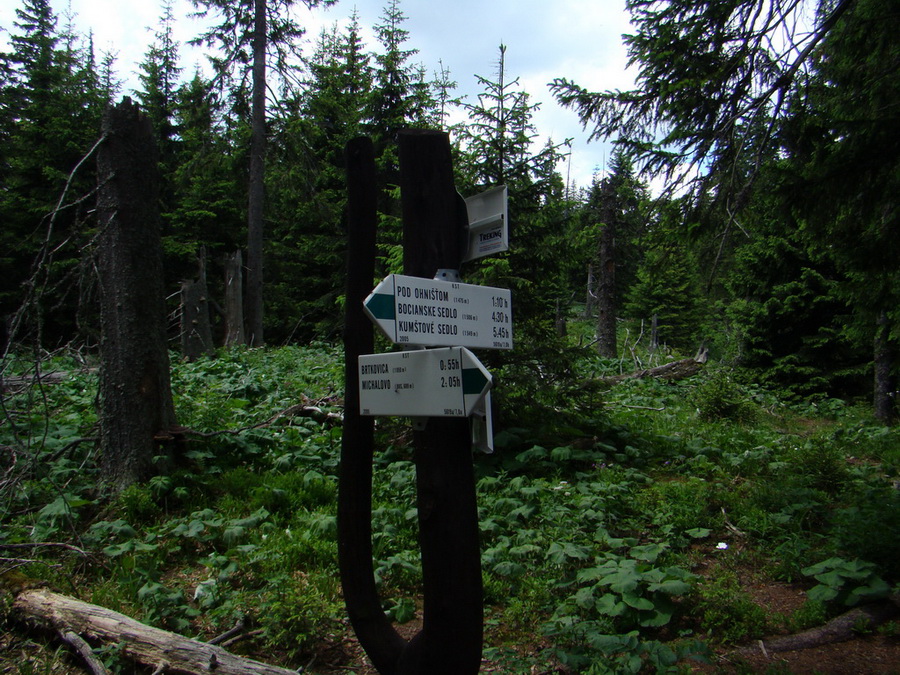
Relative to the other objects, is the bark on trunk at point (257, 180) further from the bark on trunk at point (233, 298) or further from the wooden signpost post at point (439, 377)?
the wooden signpost post at point (439, 377)

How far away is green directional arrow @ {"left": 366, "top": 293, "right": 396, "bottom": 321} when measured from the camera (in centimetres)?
224

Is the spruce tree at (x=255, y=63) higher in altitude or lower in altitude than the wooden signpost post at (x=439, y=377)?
higher

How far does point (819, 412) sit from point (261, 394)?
1109cm

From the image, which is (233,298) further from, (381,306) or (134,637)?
(381,306)

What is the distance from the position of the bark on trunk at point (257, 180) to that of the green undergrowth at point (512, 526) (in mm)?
9088

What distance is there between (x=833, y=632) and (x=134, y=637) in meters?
4.12

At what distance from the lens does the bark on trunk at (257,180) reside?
17.4 meters

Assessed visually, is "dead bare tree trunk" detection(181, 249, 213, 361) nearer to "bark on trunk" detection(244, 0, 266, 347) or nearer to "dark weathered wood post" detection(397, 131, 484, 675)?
"bark on trunk" detection(244, 0, 266, 347)

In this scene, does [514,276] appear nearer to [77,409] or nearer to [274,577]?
[274,577]

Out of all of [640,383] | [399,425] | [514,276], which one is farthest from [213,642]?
[640,383]

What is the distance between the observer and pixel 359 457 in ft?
10.9

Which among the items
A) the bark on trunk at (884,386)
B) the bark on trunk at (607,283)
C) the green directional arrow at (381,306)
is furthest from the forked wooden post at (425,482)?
the bark on trunk at (607,283)

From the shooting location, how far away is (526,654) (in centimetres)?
356

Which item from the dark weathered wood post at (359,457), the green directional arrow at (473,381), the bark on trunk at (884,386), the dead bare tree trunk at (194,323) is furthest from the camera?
the dead bare tree trunk at (194,323)
